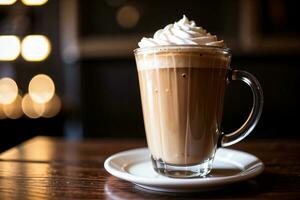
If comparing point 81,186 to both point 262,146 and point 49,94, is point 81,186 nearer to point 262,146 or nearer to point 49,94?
point 262,146

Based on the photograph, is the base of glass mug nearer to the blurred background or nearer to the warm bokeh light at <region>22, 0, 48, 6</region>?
the blurred background

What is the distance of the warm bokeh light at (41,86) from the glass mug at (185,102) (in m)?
2.09

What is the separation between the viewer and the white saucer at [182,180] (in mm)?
483

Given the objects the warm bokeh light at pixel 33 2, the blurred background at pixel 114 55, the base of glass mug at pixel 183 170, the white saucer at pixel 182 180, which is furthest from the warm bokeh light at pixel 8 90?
the base of glass mug at pixel 183 170

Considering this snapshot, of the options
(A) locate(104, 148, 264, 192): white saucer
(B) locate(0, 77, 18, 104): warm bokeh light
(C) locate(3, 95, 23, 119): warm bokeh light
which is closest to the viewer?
(A) locate(104, 148, 264, 192): white saucer

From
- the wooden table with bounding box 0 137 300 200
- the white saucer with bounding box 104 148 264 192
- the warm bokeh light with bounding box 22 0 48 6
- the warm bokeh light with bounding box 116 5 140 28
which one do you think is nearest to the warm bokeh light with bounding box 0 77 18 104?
the warm bokeh light with bounding box 22 0 48 6

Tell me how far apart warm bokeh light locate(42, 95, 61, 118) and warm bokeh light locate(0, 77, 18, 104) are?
0.79 feet

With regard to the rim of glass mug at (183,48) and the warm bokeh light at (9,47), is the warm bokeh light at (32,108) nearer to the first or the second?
the warm bokeh light at (9,47)

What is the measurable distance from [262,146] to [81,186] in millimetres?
552

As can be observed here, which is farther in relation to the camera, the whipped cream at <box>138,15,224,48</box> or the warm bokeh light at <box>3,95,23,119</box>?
the warm bokeh light at <box>3,95,23,119</box>

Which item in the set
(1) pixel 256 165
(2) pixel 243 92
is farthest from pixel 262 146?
(2) pixel 243 92

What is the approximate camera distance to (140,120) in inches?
100

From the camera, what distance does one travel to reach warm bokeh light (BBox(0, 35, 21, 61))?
2662 mm

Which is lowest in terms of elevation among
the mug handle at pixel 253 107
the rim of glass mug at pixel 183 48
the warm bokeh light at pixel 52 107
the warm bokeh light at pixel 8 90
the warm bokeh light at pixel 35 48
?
the warm bokeh light at pixel 52 107
